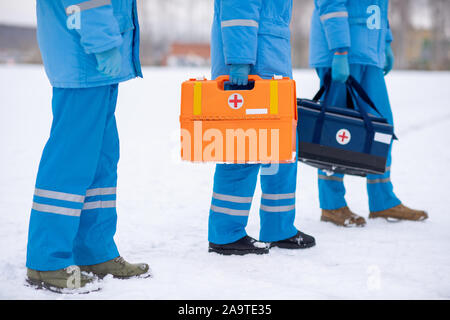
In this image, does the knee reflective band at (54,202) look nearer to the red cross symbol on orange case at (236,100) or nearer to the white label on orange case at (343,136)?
the red cross symbol on orange case at (236,100)

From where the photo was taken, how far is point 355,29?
311cm

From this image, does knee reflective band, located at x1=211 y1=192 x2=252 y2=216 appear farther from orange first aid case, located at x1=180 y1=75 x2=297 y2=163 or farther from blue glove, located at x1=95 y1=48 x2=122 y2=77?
blue glove, located at x1=95 y1=48 x2=122 y2=77

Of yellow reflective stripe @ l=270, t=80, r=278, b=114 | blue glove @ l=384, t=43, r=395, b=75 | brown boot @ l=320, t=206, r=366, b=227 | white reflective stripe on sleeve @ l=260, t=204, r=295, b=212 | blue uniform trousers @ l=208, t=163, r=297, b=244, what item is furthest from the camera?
blue glove @ l=384, t=43, r=395, b=75

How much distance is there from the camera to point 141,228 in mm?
2930

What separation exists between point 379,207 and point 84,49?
2186 mm

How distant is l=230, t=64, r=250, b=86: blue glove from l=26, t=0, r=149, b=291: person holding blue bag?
49 centimetres

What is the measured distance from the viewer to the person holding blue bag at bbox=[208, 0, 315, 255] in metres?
2.29

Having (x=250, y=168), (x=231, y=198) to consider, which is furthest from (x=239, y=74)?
(x=231, y=198)

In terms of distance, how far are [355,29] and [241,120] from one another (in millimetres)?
1282

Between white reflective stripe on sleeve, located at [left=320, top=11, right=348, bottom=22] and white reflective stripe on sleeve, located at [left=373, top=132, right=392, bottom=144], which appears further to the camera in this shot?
white reflective stripe on sleeve, located at [left=320, top=11, right=348, bottom=22]

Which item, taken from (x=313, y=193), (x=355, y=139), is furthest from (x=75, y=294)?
(x=313, y=193)

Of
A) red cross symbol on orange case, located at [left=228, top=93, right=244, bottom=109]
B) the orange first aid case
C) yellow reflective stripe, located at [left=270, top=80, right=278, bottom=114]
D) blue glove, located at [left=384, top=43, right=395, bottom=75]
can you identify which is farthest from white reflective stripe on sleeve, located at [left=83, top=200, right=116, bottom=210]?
blue glove, located at [left=384, top=43, right=395, bottom=75]

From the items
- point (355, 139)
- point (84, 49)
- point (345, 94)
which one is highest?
point (84, 49)
